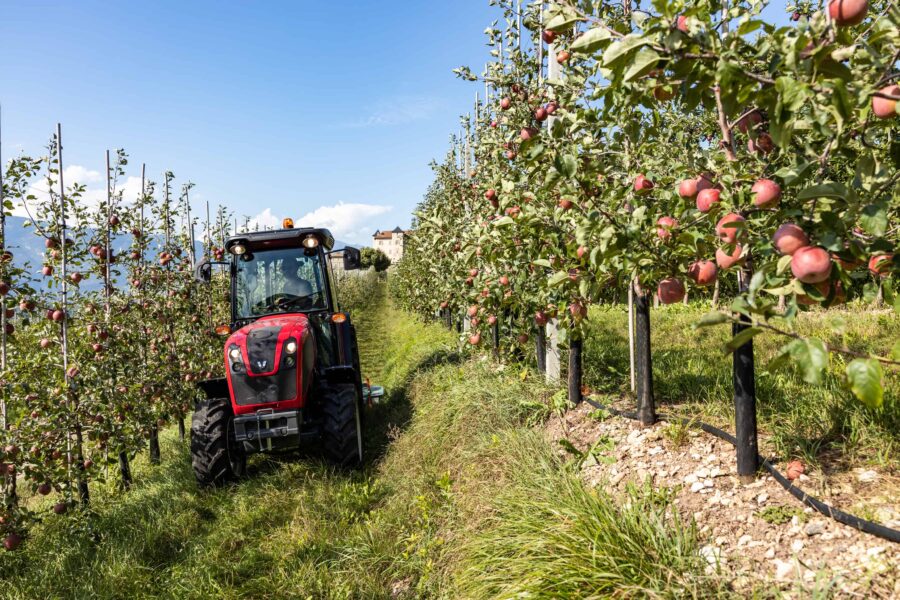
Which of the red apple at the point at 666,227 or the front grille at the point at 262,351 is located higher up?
the red apple at the point at 666,227

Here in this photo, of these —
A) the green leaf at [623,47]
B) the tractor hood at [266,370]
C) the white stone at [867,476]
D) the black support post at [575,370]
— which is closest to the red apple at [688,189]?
the green leaf at [623,47]

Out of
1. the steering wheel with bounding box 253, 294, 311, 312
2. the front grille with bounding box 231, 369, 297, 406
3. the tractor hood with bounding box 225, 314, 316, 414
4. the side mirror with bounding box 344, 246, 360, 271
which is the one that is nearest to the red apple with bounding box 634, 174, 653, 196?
the tractor hood with bounding box 225, 314, 316, 414

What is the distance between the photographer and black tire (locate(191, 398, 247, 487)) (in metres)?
4.38

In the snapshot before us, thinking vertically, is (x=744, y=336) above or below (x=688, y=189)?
below

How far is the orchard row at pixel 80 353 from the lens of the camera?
392cm

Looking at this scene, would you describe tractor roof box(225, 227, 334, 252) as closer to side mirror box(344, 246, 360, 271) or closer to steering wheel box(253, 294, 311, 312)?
side mirror box(344, 246, 360, 271)

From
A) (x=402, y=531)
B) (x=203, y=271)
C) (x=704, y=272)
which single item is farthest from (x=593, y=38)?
(x=203, y=271)

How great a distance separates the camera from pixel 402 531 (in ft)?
11.6

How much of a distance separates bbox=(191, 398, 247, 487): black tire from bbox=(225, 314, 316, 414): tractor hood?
279mm

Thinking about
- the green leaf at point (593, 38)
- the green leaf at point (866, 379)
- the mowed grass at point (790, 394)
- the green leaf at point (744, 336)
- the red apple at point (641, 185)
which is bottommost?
the mowed grass at point (790, 394)

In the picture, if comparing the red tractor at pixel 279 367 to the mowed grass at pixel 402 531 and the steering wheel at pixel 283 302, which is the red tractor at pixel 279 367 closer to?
the steering wheel at pixel 283 302

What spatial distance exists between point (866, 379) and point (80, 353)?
554 centimetres

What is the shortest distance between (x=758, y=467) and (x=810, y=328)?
459 centimetres

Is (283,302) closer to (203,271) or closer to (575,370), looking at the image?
(203,271)
